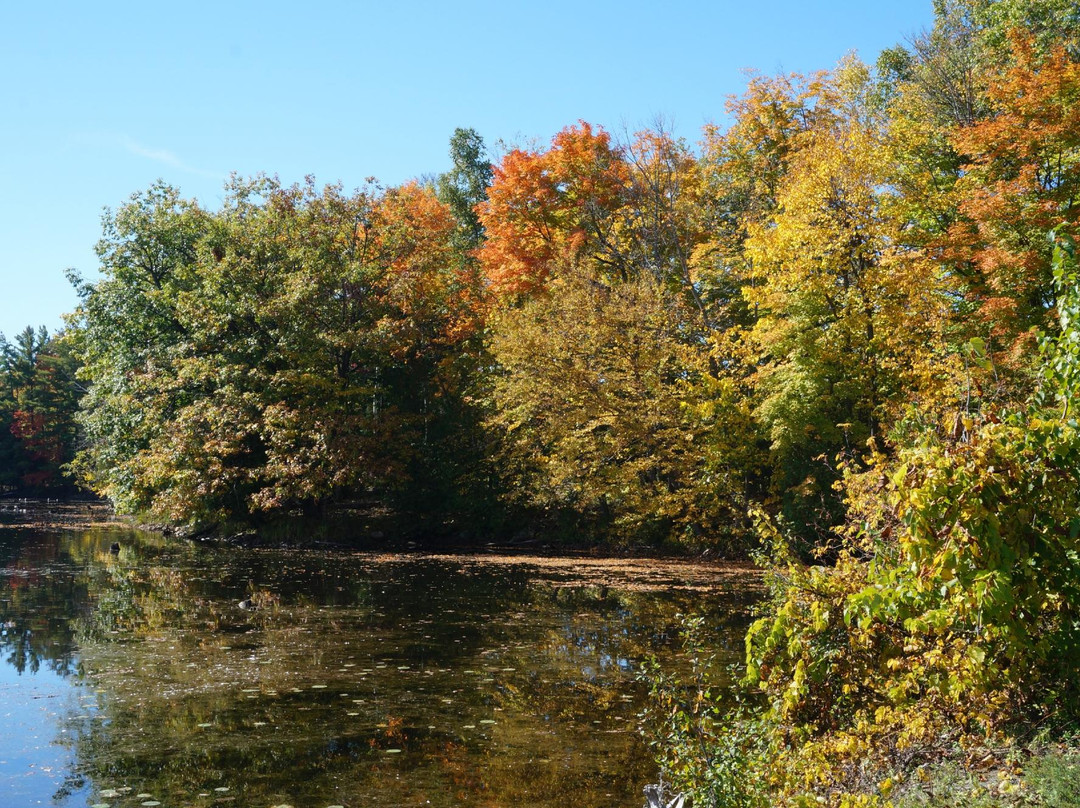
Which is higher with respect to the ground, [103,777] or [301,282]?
[301,282]

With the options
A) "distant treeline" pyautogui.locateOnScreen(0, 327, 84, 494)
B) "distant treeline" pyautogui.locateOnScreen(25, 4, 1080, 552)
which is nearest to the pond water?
"distant treeline" pyautogui.locateOnScreen(25, 4, 1080, 552)

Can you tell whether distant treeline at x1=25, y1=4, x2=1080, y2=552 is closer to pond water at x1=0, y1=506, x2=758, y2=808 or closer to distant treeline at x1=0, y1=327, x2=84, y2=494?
pond water at x1=0, y1=506, x2=758, y2=808

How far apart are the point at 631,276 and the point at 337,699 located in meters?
22.4

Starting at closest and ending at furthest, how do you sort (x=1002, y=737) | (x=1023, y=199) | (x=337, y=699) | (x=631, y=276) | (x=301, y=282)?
(x=1002, y=737), (x=337, y=699), (x=1023, y=199), (x=301, y=282), (x=631, y=276)

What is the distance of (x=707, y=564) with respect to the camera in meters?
22.0

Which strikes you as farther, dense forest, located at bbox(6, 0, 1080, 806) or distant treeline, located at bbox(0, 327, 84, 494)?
distant treeline, located at bbox(0, 327, 84, 494)

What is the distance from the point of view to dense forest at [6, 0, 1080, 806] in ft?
25.6

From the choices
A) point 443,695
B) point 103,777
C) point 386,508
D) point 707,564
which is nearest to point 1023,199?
point 707,564

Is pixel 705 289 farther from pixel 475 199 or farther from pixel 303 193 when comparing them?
pixel 475 199

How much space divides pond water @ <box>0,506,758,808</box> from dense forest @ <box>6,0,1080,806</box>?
1.93 meters

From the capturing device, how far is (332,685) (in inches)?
377

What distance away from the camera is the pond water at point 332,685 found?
6.79m

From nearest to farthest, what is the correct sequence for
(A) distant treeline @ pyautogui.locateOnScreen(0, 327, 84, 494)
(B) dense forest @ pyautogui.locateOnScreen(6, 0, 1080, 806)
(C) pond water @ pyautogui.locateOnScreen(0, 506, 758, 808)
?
(C) pond water @ pyautogui.locateOnScreen(0, 506, 758, 808) < (B) dense forest @ pyautogui.locateOnScreen(6, 0, 1080, 806) < (A) distant treeline @ pyautogui.locateOnScreen(0, 327, 84, 494)

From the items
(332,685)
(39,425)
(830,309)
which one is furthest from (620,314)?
(39,425)
